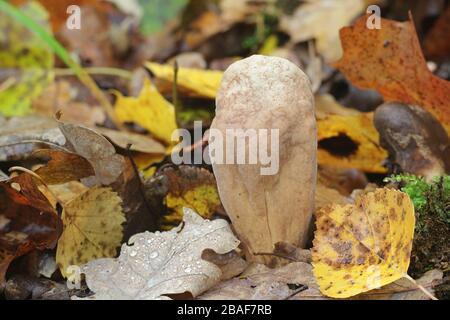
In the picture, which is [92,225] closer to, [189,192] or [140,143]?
[189,192]

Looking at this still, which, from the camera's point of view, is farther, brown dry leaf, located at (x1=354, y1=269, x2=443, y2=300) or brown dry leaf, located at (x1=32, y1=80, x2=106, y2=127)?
brown dry leaf, located at (x1=32, y1=80, x2=106, y2=127)

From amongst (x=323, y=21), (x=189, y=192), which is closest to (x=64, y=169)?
(x=189, y=192)

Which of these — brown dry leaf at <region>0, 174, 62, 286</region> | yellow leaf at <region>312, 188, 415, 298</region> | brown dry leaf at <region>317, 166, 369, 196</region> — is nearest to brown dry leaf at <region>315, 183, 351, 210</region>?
brown dry leaf at <region>317, 166, 369, 196</region>

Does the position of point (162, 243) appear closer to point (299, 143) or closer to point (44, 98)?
point (299, 143)

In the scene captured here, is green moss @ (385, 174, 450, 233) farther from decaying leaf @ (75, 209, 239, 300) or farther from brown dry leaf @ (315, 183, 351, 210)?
decaying leaf @ (75, 209, 239, 300)

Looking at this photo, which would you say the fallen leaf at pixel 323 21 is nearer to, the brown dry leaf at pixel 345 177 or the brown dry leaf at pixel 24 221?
the brown dry leaf at pixel 345 177

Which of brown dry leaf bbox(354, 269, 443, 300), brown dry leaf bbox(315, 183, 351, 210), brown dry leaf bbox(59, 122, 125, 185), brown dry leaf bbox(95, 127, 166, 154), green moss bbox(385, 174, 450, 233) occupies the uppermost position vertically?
brown dry leaf bbox(59, 122, 125, 185)
